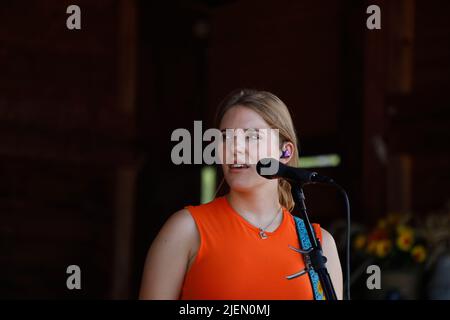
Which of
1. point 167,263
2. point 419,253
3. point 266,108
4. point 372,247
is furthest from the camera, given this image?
point 372,247

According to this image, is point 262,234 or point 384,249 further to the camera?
point 384,249

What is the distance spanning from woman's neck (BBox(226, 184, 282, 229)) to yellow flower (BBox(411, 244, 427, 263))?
2151 millimetres

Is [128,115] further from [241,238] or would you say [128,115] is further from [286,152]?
[241,238]

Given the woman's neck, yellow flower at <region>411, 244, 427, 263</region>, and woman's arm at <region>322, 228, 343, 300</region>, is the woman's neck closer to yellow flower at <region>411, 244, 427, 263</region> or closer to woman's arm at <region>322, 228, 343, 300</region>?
woman's arm at <region>322, 228, 343, 300</region>

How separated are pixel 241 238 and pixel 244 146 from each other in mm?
176

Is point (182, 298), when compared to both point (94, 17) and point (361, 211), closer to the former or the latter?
point (361, 211)

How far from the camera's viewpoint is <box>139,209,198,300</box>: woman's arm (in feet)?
4.68

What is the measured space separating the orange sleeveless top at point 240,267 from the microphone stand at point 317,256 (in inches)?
1.4

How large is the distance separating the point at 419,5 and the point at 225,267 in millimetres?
3391

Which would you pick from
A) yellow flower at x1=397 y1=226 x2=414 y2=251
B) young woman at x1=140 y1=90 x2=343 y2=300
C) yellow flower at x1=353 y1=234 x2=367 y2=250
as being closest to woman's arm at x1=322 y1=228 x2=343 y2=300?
young woman at x1=140 y1=90 x2=343 y2=300

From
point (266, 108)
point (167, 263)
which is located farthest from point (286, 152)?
point (167, 263)

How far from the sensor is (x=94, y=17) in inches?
190

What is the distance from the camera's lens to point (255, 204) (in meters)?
1.58

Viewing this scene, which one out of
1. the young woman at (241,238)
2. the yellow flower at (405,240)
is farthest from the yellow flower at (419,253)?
the young woman at (241,238)
